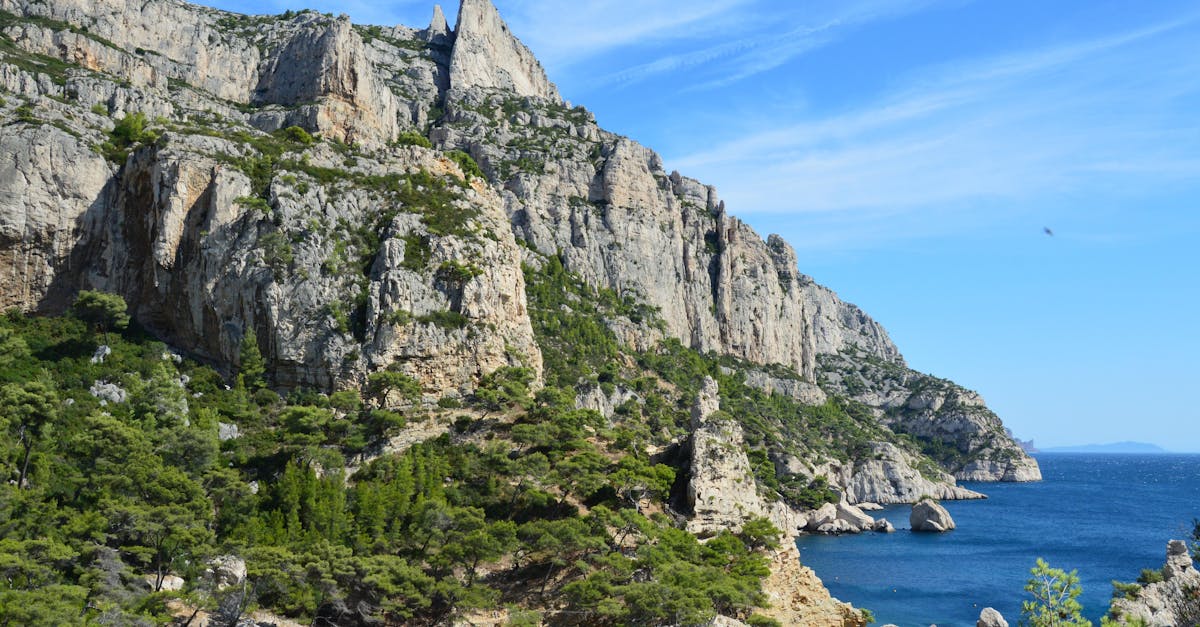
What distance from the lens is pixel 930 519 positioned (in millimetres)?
105438

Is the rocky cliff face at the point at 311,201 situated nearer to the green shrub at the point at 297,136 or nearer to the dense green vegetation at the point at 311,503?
the green shrub at the point at 297,136

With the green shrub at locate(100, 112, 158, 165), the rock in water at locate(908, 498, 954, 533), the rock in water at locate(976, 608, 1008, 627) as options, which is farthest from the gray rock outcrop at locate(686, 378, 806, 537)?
the rock in water at locate(908, 498, 954, 533)

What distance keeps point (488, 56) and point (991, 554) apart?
13202 centimetres

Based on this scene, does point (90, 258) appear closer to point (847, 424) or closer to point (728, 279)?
point (728, 279)

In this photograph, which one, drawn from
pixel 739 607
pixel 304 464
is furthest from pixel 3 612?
pixel 739 607

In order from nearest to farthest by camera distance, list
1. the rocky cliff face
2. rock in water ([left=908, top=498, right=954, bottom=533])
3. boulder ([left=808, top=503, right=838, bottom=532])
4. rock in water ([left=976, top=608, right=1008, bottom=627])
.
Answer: rock in water ([left=976, top=608, right=1008, bottom=627]) → the rocky cliff face → rock in water ([left=908, top=498, right=954, bottom=533]) → boulder ([left=808, top=503, right=838, bottom=532])

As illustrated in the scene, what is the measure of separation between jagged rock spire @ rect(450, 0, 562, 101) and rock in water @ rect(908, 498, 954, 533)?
110248 millimetres

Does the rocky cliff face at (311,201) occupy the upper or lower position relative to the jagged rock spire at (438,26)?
lower

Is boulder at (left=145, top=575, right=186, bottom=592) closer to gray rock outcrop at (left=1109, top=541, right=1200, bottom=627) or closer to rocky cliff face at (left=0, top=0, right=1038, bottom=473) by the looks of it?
rocky cliff face at (left=0, top=0, right=1038, bottom=473)

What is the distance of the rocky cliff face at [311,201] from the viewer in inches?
2402

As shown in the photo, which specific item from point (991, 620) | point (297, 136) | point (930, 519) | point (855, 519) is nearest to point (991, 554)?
point (930, 519)

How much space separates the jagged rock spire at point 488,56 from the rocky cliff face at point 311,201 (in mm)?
1601

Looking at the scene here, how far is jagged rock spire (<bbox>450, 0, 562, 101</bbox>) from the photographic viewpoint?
503 ft

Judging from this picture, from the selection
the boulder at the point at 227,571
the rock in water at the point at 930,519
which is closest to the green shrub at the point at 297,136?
the boulder at the point at 227,571
